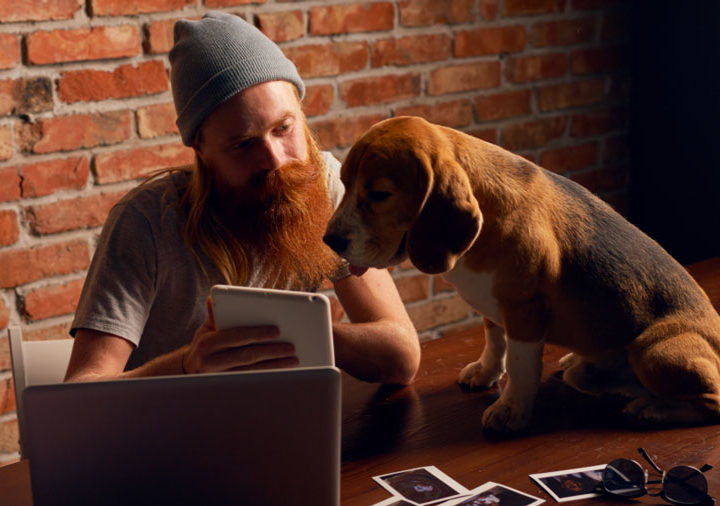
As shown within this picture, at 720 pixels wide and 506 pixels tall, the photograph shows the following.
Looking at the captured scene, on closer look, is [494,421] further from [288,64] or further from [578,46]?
[578,46]

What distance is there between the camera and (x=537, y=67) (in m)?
2.57

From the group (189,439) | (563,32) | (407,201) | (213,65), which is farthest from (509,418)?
(563,32)

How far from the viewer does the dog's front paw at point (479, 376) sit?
4.59 ft

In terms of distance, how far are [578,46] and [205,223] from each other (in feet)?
5.27

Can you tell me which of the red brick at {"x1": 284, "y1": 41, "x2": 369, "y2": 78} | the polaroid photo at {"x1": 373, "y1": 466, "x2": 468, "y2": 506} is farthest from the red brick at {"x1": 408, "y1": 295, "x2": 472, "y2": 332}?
the polaroid photo at {"x1": 373, "y1": 466, "x2": 468, "y2": 506}

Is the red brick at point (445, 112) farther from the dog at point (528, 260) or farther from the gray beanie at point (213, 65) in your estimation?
the dog at point (528, 260)

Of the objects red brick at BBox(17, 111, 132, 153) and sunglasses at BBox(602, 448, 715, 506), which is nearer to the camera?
sunglasses at BBox(602, 448, 715, 506)

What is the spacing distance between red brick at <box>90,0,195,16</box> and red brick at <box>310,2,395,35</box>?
35cm

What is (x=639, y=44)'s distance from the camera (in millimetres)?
2756

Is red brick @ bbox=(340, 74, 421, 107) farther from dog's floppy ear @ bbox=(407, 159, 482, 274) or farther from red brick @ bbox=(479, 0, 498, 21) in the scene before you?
dog's floppy ear @ bbox=(407, 159, 482, 274)

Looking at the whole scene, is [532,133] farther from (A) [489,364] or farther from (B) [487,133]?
(A) [489,364]

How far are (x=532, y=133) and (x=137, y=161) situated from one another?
→ 125 cm

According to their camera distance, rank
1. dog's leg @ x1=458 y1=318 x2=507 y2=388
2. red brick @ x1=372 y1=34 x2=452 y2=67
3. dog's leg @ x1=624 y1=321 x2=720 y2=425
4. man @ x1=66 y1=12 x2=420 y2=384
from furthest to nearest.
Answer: red brick @ x1=372 y1=34 x2=452 y2=67 → man @ x1=66 y1=12 x2=420 y2=384 → dog's leg @ x1=458 y1=318 x2=507 y2=388 → dog's leg @ x1=624 y1=321 x2=720 y2=425

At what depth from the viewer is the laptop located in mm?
811
